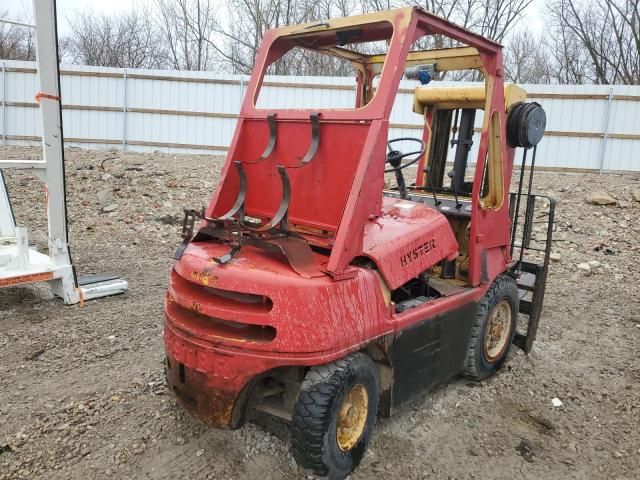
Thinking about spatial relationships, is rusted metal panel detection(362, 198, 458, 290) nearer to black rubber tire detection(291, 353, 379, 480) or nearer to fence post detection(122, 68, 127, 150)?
black rubber tire detection(291, 353, 379, 480)

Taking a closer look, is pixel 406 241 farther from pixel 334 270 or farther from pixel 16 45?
pixel 16 45

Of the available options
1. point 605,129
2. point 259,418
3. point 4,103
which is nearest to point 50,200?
point 259,418

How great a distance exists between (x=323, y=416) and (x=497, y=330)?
7.15 feet

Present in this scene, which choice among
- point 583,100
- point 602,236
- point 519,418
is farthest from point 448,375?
point 583,100

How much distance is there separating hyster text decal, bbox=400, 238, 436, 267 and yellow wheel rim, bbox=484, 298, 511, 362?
1017mm

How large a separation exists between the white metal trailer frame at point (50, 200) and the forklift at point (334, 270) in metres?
2.61

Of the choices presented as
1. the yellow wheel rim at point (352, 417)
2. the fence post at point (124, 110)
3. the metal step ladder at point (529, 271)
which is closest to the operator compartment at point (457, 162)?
the metal step ladder at point (529, 271)

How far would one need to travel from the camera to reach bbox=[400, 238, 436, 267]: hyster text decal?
3.27 meters

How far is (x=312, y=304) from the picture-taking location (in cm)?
272

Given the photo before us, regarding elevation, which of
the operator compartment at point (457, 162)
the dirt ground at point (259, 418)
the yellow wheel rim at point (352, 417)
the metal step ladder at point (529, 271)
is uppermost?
the operator compartment at point (457, 162)

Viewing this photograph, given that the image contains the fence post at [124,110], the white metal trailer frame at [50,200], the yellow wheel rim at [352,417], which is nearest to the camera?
the yellow wheel rim at [352,417]

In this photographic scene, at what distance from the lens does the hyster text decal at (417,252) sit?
3273 millimetres

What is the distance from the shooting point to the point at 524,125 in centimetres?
404

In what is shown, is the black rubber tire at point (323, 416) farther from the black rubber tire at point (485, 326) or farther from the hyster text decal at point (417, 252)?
the black rubber tire at point (485, 326)
